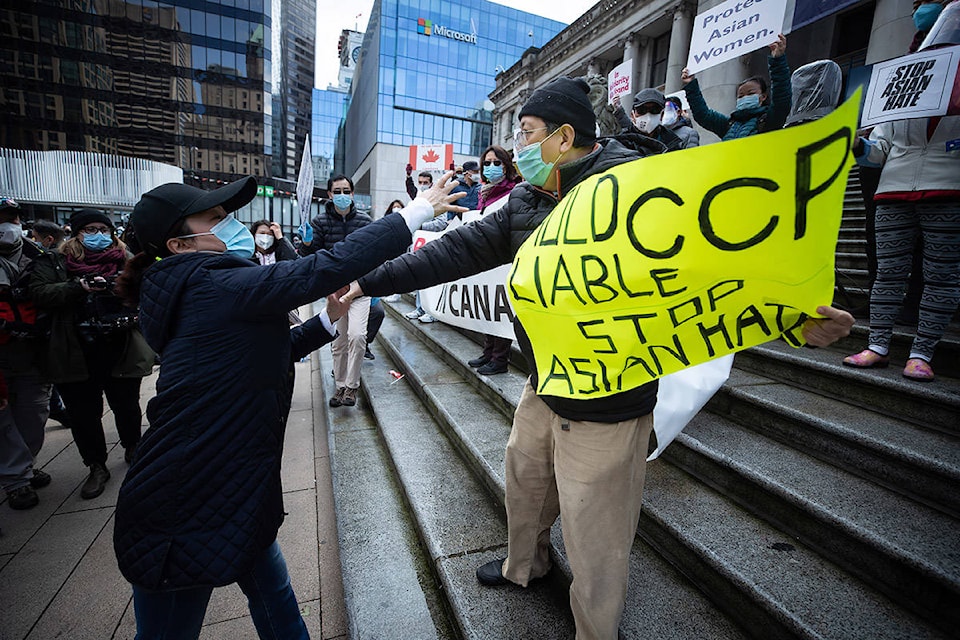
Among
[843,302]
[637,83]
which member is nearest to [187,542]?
[843,302]

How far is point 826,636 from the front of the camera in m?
1.35

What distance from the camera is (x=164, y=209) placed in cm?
142

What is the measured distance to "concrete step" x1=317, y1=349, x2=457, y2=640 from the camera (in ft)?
6.51

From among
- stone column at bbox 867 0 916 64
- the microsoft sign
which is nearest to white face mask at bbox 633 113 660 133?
stone column at bbox 867 0 916 64

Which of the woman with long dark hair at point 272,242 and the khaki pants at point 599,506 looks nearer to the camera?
the khaki pants at point 599,506

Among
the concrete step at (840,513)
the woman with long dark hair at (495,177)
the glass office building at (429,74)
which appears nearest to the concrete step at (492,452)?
the concrete step at (840,513)

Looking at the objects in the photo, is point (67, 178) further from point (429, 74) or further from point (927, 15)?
point (429, 74)

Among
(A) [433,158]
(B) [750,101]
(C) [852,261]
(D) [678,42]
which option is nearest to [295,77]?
(D) [678,42]

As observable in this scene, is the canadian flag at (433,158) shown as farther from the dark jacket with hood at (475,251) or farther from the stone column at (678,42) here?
the stone column at (678,42)

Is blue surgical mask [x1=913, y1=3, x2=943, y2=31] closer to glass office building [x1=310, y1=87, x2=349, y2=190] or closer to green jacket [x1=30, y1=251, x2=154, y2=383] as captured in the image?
green jacket [x1=30, y1=251, x2=154, y2=383]

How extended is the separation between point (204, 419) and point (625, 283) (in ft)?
4.46

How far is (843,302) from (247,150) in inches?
1714

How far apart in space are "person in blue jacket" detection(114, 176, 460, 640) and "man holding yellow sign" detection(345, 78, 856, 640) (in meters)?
0.71

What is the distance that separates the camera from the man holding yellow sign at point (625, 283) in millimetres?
1062
